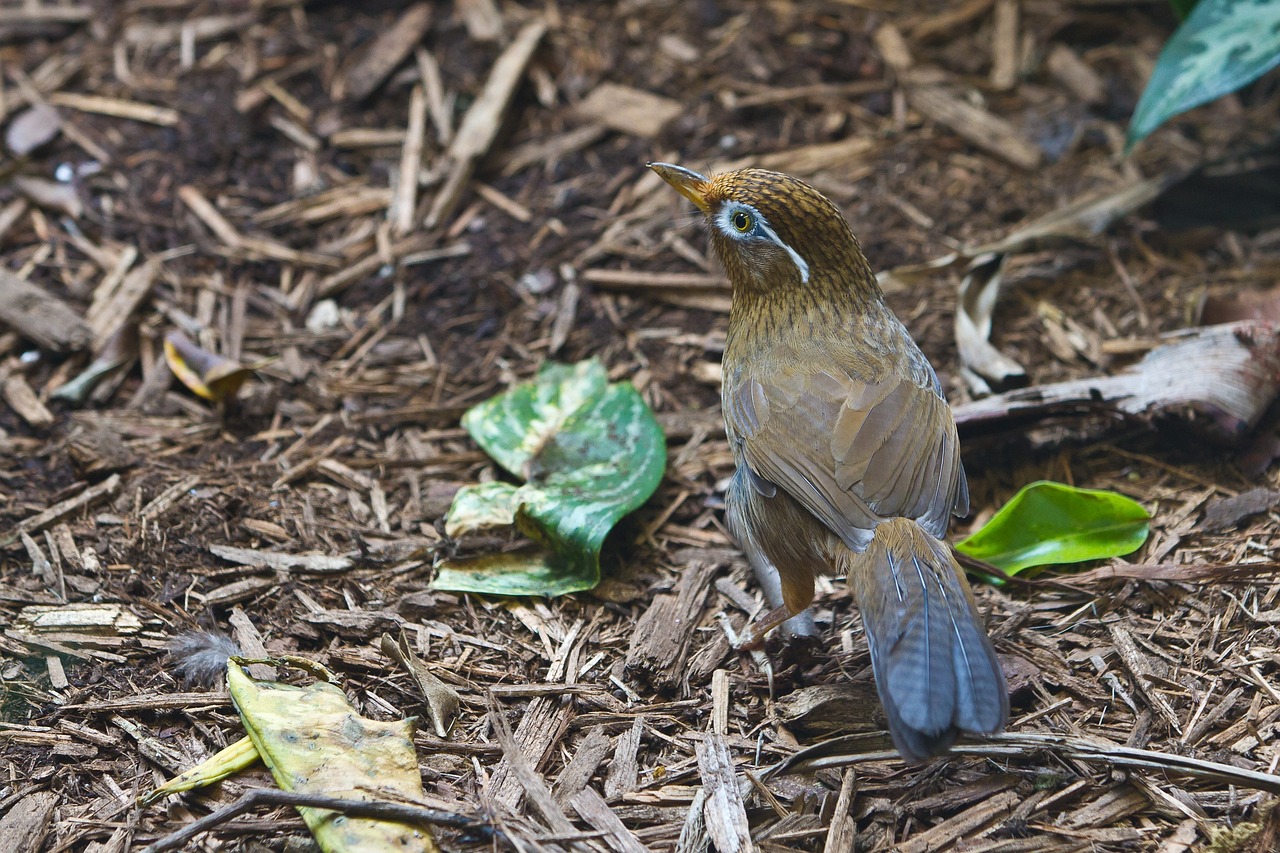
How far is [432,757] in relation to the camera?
140 inches

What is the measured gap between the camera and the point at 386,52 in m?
6.96

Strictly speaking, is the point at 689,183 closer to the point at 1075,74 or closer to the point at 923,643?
the point at 923,643

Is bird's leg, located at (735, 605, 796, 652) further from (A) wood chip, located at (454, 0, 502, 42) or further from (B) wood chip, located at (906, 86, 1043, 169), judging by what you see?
(A) wood chip, located at (454, 0, 502, 42)

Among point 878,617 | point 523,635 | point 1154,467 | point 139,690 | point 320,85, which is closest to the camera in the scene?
point 878,617

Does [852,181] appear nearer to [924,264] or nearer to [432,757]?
[924,264]

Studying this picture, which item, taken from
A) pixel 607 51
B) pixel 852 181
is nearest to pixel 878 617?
pixel 852 181

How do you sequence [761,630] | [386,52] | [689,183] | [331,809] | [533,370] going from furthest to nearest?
[386,52]
[533,370]
[689,183]
[761,630]
[331,809]

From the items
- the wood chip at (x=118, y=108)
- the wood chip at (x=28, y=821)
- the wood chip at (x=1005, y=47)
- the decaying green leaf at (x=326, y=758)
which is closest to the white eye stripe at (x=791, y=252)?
the decaying green leaf at (x=326, y=758)

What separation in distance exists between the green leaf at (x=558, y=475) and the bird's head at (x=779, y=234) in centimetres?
90

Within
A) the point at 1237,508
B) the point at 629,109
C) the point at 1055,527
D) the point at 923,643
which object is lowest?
the point at 1055,527

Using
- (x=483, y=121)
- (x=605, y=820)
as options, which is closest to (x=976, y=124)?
(x=483, y=121)

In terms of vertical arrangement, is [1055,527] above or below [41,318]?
above

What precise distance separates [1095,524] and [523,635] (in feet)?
7.56

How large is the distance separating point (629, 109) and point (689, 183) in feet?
8.09
